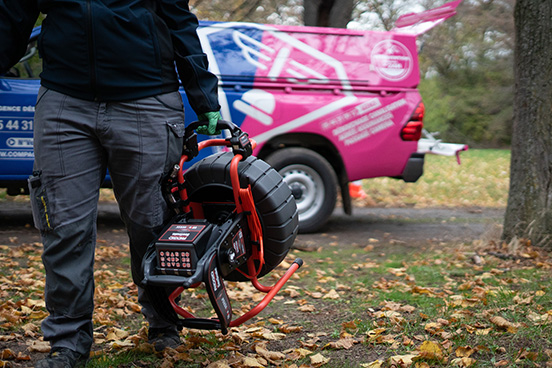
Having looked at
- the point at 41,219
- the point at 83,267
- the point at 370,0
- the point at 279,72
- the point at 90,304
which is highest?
the point at 370,0

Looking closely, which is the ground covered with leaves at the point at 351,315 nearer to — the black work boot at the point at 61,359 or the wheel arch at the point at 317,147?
the black work boot at the point at 61,359

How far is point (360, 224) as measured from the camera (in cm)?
775

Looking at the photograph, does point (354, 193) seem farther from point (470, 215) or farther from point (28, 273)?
point (28, 273)

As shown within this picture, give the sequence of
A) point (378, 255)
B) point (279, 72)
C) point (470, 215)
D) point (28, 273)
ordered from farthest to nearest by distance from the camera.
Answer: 1. point (470, 215)
2. point (279, 72)
3. point (378, 255)
4. point (28, 273)

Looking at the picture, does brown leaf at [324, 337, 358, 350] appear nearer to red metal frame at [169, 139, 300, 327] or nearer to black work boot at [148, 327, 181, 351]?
red metal frame at [169, 139, 300, 327]

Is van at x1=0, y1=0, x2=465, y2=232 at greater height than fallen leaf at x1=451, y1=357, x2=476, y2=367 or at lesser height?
greater

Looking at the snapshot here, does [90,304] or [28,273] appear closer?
[90,304]

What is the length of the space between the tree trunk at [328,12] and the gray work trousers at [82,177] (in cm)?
738

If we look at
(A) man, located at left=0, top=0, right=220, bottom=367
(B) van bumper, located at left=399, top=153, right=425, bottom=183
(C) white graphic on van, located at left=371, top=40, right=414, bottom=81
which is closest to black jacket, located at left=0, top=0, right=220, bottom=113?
(A) man, located at left=0, top=0, right=220, bottom=367

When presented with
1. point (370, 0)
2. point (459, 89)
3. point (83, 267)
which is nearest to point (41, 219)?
point (83, 267)

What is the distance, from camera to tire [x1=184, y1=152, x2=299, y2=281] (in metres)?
2.61

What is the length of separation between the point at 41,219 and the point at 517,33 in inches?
174

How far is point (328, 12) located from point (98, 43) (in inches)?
303

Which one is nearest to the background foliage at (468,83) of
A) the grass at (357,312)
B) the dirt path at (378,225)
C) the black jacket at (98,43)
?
the dirt path at (378,225)
